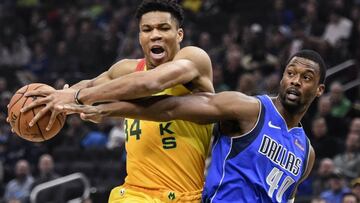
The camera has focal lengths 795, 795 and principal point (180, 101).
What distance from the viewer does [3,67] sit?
1681 cm

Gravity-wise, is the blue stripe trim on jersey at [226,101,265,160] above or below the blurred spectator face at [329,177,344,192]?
above

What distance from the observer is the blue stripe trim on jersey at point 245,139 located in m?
5.23

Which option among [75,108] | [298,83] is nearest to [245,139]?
[298,83]

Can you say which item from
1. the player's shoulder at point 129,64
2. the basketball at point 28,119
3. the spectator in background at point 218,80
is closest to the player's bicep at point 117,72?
the player's shoulder at point 129,64

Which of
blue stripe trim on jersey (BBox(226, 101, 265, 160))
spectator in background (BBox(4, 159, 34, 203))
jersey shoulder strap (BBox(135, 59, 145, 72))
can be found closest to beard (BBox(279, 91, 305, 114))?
blue stripe trim on jersey (BBox(226, 101, 265, 160))

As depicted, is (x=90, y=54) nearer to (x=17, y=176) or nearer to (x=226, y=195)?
(x=17, y=176)

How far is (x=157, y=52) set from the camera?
549 centimetres

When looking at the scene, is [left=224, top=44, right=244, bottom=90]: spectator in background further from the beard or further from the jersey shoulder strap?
the beard

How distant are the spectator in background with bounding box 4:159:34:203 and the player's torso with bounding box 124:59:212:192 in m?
6.73

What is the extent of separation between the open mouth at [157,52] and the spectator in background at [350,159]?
5.31 meters

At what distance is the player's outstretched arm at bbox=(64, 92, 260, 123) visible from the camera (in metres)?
5.12

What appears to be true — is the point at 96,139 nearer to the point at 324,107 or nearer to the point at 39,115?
the point at 324,107

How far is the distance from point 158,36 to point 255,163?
3.54 feet

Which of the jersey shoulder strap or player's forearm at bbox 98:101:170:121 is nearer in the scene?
player's forearm at bbox 98:101:170:121
